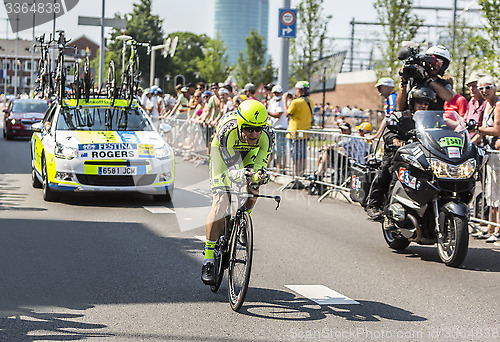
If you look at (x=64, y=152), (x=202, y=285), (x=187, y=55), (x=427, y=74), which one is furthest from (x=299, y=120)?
(x=187, y=55)

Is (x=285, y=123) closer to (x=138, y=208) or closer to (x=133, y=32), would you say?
(x=138, y=208)

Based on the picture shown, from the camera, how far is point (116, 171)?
39.1ft

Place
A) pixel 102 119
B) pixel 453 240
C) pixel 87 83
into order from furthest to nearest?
Result: 1. pixel 87 83
2. pixel 102 119
3. pixel 453 240

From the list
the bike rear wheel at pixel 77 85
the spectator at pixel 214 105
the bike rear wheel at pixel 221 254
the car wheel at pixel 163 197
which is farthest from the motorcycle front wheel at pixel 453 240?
the spectator at pixel 214 105

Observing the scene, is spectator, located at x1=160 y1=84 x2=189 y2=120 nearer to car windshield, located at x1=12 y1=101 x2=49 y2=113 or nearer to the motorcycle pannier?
car windshield, located at x1=12 y1=101 x2=49 y2=113

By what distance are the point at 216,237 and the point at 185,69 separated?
362ft

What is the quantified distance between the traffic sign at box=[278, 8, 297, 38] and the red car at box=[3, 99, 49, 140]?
1285 centimetres

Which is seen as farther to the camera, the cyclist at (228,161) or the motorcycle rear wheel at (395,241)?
the motorcycle rear wheel at (395,241)

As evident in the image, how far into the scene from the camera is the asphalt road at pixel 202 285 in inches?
218

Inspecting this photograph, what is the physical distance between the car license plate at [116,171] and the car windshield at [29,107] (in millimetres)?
19287

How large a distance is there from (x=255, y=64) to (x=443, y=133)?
57.3m

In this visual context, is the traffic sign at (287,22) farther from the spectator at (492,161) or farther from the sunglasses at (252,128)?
the sunglasses at (252,128)

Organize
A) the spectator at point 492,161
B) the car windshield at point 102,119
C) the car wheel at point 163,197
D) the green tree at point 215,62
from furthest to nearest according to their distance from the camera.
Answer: the green tree at point 215,62 < the car windshield at point 102,119 < the car wheel at point 163,197 < the spectator at point 492,161

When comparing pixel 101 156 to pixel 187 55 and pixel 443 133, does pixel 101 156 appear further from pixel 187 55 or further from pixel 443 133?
pixel 187 55
